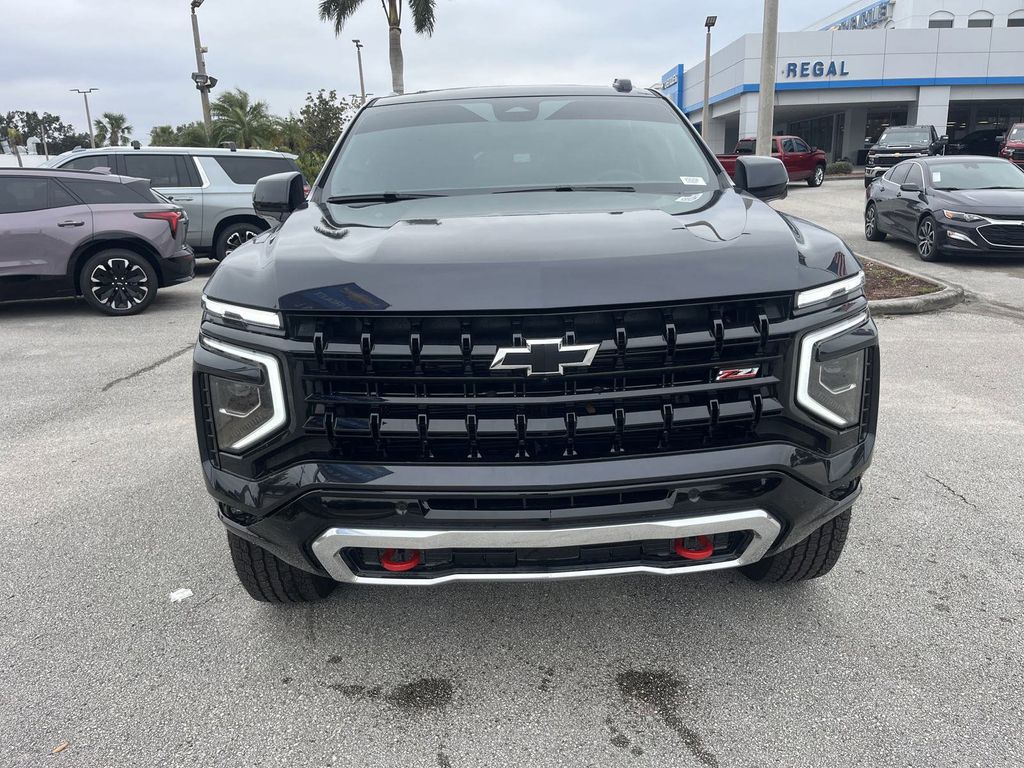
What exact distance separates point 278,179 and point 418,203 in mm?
844

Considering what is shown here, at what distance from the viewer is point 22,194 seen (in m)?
8.79

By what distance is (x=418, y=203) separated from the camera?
2986 mm

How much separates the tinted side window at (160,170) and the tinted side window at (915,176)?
11.0 meters

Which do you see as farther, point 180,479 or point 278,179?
point 180,479

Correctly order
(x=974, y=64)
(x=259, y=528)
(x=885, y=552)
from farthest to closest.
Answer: (x=974, y=64) → (x=885, y=552) → (x=259, y=528)

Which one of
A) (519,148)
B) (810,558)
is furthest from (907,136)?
(810,558)

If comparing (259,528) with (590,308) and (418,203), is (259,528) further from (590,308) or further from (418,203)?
(418,203)

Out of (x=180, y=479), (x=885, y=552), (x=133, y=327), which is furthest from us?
(x=133, y=327)

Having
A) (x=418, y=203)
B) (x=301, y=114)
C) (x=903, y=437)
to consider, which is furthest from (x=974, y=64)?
(x=418, y=203)

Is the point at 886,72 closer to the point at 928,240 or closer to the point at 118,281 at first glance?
the point at 928,240

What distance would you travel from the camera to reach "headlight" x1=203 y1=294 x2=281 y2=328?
215cm

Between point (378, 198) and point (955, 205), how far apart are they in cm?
1027

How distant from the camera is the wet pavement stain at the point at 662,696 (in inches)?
86.0

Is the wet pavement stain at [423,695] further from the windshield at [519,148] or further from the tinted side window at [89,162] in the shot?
the tinted side window at [89,162]
